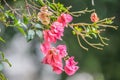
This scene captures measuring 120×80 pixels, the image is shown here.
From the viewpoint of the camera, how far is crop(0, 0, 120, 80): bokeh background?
403cm

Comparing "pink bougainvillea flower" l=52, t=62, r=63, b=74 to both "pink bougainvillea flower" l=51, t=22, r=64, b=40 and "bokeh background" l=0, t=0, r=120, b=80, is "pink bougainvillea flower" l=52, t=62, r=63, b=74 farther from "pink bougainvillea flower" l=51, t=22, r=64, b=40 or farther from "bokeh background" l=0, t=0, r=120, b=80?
"bokeh background" l=0, t=0, r=120, b=80

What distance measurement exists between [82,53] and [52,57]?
3.16 meters

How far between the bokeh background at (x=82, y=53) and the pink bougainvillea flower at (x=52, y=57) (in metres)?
2.62

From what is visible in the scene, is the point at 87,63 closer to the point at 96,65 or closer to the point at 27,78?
the point at 96,65

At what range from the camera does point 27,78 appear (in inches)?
190

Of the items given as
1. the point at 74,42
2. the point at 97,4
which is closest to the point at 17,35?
the point at 74,42

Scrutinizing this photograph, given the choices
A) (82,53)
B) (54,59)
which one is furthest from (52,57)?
(82,53)

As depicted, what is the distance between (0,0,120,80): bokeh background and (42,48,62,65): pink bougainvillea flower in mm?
2624

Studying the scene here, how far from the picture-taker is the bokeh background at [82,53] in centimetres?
403

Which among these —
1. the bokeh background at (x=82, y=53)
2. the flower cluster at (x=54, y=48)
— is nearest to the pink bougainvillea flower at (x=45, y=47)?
the flower cluster at (x=54, y=48)

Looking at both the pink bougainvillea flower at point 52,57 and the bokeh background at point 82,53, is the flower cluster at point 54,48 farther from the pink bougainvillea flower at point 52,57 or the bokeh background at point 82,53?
the bokeh background at point 82,53

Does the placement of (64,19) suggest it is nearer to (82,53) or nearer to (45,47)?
(45,47)

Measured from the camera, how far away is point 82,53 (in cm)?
429

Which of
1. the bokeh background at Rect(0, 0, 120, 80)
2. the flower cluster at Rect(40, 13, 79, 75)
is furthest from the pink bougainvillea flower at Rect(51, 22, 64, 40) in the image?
the bokeh background at Rect(0, 0, 120, 80)
